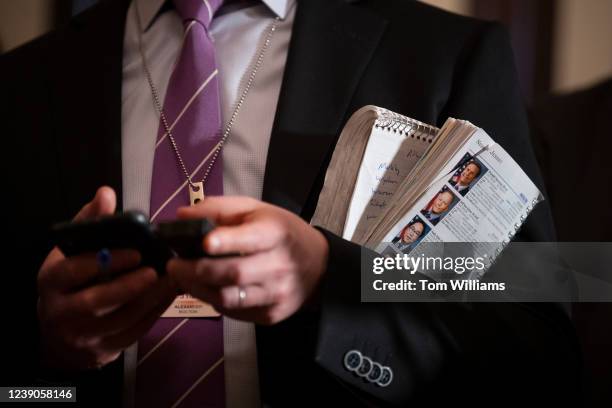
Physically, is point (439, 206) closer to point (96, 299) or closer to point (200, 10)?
point (96, 299)

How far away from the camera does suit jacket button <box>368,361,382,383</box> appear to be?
704 millimetres

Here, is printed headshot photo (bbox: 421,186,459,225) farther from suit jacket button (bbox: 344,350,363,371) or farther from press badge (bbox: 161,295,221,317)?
press badge (bbox: 161,295,221,317)

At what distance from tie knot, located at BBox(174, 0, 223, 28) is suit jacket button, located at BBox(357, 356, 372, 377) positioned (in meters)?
0.56

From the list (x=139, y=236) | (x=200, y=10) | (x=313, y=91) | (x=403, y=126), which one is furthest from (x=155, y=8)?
(x=139, y=236)

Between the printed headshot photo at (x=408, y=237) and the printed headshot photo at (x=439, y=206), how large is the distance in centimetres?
1

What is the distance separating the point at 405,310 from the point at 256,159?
0.97 ft

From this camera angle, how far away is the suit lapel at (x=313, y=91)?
33.8 inches

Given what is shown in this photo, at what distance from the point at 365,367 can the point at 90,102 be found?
582mm

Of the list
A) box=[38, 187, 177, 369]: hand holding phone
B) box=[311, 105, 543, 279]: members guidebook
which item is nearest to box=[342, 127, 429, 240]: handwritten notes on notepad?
box=[311, 105, 543, 279]: members guidebook

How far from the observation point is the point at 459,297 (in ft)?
2.57

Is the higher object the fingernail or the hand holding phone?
the fingernail

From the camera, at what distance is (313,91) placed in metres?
0.92

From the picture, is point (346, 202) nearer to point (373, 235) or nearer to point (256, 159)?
point (373, 235)

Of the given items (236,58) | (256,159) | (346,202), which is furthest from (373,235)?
(236,58)
